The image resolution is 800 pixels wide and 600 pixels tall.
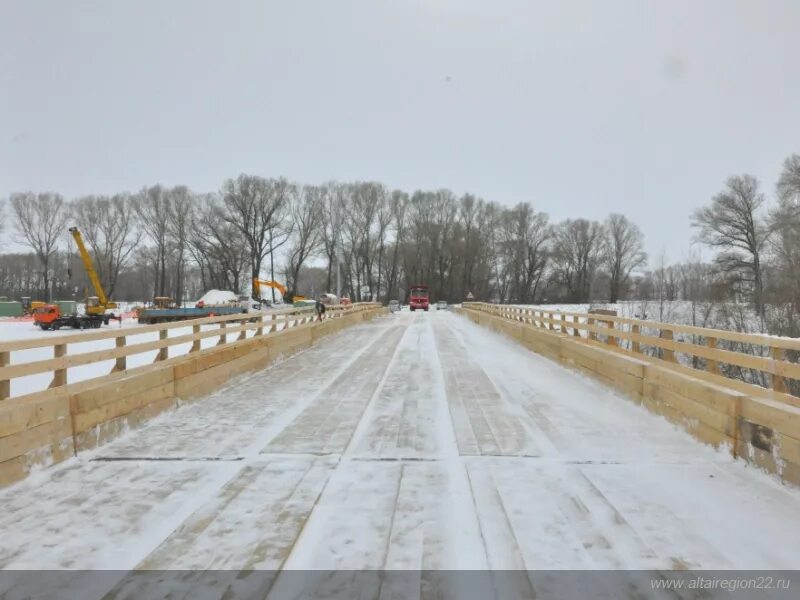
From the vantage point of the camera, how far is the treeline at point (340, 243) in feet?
243

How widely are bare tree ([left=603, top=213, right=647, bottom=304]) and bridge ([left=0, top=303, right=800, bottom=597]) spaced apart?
3643 inches

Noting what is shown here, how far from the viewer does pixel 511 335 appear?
69.2ft

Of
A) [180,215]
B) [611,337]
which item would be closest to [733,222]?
[611,337]

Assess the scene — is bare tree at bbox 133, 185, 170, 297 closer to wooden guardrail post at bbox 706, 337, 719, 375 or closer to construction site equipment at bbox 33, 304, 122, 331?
construction site equipment at bbox 33, 304, 122, 331

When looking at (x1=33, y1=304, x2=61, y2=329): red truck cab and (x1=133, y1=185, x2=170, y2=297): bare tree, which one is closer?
(x1=33, y1=304, x2=61, y2=329): red truck cab

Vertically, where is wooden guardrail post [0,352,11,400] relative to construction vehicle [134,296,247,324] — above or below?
above

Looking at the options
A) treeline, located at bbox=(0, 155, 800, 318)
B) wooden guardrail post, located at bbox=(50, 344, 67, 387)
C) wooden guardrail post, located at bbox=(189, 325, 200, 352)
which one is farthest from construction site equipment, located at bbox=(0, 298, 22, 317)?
wooden guardrail post, located at bbox=(50, 344, 67, 387)

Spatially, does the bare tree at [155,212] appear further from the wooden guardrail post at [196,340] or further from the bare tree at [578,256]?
the wooden guardrail post at [196,340]

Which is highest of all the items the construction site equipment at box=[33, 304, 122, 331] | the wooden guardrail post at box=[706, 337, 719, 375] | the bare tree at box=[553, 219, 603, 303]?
the bare tree at box=[553, 219, 603, 303]

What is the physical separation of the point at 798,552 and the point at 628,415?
3932mm

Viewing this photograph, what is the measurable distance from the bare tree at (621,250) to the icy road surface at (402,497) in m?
94.2

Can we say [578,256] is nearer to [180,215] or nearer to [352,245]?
[352,245]

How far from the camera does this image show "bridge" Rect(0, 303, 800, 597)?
3.34 m

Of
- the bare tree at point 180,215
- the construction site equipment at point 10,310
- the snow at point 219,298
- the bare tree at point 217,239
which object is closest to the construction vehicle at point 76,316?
the snow at point 219,298
